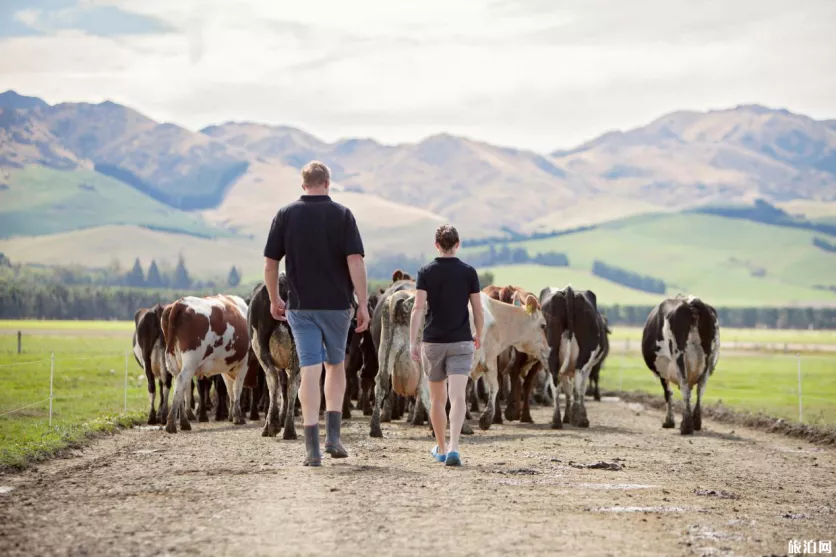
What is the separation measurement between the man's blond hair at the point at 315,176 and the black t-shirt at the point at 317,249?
0.93 ft

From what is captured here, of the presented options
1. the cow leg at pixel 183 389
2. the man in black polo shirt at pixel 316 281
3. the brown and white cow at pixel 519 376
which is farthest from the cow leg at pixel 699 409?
the man in black polo shirt at pixel 316 281

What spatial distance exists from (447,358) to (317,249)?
7.10ft

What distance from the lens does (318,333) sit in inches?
480

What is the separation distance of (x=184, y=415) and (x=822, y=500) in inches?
456

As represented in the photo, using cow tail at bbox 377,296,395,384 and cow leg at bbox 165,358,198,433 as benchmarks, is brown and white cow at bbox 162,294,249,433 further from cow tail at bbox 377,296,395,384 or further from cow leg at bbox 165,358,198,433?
cow tail at bbox 377,296,395,384

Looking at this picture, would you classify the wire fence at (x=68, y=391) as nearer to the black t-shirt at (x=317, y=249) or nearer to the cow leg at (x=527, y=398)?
the cow leg at (x=527, y=398)

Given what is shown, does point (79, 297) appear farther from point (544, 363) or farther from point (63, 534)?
point (63, 534)

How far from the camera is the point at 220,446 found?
15.8 metres

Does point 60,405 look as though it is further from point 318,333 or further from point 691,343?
point 318,333

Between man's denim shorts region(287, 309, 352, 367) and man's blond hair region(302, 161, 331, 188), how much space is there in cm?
139

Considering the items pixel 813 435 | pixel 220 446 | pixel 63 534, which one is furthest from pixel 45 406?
pixel 63 534

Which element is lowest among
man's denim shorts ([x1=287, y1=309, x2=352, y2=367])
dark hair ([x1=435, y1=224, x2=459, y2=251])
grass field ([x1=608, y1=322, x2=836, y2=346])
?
grass field ([x1=608, y1=322, x2=836, y2=346])

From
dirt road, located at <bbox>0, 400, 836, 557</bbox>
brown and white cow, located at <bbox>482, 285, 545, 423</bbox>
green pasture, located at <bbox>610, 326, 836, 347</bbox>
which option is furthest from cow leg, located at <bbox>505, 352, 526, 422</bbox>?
green pasture, located at <bbox>610, 326, 836, 347</bbox>

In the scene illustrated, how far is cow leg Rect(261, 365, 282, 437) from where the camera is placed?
57.4 ft
